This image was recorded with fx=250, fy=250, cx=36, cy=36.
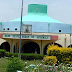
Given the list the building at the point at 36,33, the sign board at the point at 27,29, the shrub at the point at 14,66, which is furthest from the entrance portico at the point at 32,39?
the shrub at the point at 14,66

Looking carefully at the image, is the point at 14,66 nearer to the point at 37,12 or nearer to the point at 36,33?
the point at 36,33

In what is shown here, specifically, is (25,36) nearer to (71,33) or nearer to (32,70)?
(71,33)

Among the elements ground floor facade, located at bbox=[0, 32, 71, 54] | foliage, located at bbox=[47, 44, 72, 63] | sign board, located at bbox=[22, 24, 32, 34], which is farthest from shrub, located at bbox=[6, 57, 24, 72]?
sign board, located at bbox=[22, 24, 32, 34]

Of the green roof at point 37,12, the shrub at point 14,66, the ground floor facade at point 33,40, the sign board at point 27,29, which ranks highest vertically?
the green roof at point 37,12

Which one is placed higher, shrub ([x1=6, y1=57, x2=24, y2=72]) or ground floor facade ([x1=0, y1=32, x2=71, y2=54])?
ground floor facade ([x1=0, y1=32, x2=71, y2=54])

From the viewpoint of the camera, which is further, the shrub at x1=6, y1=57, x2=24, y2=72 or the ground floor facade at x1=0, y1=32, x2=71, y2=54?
the ground floor facade at x1=0, y1=32, x2=71, y2=54

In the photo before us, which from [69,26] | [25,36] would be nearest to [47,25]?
[69,26]

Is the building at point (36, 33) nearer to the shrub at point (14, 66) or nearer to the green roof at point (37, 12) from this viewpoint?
the green roof at point (37, 12)

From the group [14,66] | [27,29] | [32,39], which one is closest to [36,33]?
[27,29]

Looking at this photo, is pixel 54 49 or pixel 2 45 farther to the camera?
pixel 2 45

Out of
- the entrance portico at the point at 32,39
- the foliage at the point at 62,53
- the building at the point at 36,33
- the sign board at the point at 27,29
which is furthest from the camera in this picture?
the sign board at the point at 27,29

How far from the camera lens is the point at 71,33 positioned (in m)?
Answer: 33.9

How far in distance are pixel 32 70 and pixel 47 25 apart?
79.0ft

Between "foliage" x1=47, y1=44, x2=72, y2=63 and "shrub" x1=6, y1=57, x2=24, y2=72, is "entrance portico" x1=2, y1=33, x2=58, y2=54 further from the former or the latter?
"shrub" x1=6, y1=57, x2=24, y2=72
